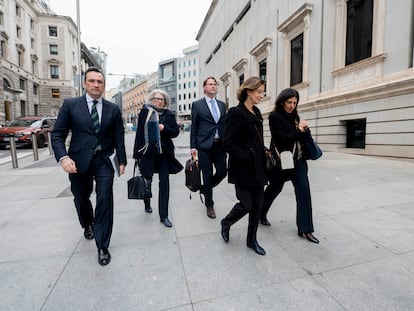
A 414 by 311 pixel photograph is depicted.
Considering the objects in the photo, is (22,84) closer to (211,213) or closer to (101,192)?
(211,213)

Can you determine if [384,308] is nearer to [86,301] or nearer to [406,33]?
[86,301]

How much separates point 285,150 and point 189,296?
1767mm

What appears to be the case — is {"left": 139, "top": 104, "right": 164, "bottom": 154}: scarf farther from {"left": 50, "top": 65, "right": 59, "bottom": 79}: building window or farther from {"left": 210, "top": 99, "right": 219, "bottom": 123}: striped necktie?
{"left": 50, "top": 65, "right": 59, "bottom": 79}: building window

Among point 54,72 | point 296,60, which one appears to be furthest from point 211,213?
point 54,72

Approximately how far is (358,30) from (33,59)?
4944cm

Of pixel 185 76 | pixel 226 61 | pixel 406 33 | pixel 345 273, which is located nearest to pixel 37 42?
pixel 226 61

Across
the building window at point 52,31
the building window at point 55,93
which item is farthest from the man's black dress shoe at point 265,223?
the building window at point 52,31

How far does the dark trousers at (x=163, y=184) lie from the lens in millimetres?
3336

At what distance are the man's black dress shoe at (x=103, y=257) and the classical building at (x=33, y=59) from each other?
37509mm

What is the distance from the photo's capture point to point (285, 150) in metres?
2.80

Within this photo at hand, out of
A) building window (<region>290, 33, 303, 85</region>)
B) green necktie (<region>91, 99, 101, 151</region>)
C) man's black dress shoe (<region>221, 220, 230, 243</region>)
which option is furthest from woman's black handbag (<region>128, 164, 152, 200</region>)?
building window (<region>290, 33, 303, 85</region>)

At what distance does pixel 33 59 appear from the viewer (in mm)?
42500

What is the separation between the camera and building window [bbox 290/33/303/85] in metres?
14.6

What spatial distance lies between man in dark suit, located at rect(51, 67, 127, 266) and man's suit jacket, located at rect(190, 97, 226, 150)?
1.38 metres
